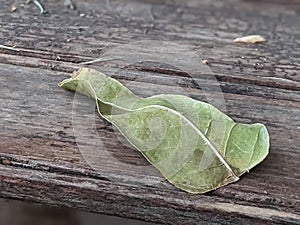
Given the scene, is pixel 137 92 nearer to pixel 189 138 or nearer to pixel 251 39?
pixel 189 138

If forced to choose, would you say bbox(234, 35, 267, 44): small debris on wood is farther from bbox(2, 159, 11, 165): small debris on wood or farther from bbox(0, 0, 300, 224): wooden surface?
bbox(2, 159, 11, 165): small debris on wood

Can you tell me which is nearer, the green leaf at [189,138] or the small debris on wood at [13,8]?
the green leaf at [189,138]

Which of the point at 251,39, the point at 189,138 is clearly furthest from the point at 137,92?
the point at 251,39

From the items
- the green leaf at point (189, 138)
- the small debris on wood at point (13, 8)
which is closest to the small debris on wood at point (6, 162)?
the green leaf at point (189, 138)

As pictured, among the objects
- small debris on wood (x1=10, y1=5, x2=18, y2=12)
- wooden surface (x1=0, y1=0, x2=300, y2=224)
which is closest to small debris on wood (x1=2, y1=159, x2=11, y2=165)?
wooden surface (x1=0, y1=0, x2=300, y2=224)

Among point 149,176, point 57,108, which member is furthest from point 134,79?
point 149,176

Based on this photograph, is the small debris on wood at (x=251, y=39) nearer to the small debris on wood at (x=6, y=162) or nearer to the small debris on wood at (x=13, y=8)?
the small debris on wood at (x=13, y=8)
